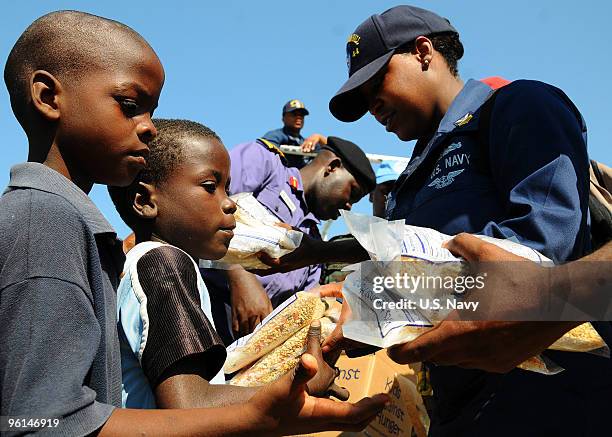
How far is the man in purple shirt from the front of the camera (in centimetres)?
429

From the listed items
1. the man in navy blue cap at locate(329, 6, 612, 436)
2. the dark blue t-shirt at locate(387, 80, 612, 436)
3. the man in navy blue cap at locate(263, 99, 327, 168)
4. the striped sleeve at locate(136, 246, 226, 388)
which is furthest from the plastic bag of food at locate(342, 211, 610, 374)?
the man in navy blue cap at locate(263, 99, 327, 168)

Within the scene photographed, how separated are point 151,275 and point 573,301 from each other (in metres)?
0.97

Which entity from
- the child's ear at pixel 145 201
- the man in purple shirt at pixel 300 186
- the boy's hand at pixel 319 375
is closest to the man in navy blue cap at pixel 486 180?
the boy's hand at pixel 319 375

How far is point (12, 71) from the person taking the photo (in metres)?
1.81

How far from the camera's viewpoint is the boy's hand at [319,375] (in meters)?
1.89

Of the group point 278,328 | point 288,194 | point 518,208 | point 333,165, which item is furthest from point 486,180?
point 333,165

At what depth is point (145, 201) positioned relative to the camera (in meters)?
2.38

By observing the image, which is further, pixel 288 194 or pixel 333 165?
pixel 333 165

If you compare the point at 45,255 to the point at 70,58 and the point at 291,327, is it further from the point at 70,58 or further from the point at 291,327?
the point at 291,327

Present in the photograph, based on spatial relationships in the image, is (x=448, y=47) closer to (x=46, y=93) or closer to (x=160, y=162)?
(x=160, y=162)

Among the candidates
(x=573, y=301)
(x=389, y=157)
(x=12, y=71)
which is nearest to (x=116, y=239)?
(x=12, y=71)

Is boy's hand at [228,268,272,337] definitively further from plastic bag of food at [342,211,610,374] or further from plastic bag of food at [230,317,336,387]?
plastic bag of food at [342,211,610,374]

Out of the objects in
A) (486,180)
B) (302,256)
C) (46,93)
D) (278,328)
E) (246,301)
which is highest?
(46,93)

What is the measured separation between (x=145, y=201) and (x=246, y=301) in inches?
56.6
